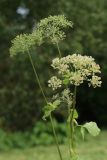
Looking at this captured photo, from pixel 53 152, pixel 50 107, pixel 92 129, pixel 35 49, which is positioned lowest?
pixel 92 129

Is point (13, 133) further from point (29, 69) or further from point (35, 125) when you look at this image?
point (29, 69)

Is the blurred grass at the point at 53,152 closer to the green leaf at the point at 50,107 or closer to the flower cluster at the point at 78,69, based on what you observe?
the green leaf at the point at 50,107

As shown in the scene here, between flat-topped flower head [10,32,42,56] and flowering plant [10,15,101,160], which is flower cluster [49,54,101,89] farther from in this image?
flat-topped flower head [10,32,42,56]

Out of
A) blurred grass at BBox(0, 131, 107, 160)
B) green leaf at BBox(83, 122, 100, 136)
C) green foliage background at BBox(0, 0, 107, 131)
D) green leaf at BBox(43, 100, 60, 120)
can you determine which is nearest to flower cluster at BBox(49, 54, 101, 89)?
green leaf at BBox(43, 100, 60, 120)

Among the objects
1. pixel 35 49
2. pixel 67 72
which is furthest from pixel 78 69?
pixel 35 49

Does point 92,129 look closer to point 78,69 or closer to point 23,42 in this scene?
point 78,69

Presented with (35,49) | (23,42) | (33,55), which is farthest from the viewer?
(35,49)

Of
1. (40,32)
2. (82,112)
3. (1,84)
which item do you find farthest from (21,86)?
(40,32)

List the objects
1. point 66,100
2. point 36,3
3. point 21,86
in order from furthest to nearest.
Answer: point 21,86, point 36,3, point 66,100
